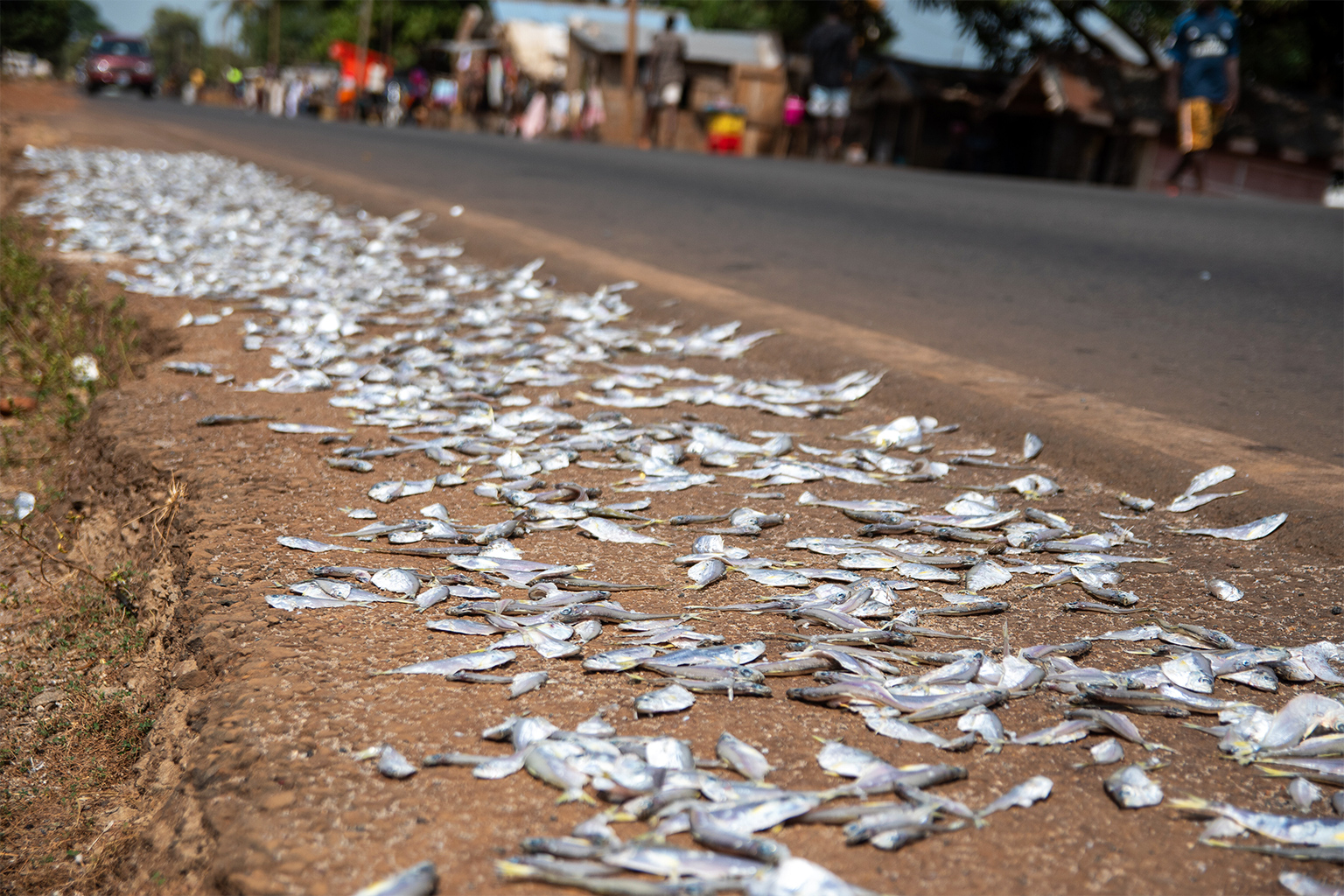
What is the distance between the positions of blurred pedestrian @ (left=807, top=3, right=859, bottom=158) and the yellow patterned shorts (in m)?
6.31

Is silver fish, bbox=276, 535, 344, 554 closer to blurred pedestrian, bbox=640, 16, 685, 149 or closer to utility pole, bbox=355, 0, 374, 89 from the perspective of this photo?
blurred pedestrian, bbox=640, 16, 685, 149

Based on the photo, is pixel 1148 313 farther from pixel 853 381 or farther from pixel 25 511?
pixel 25 511

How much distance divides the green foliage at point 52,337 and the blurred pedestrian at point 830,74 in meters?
12.4

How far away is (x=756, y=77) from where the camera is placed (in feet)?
73.6

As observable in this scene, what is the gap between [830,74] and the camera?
615 inches

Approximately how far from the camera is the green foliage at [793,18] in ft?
101

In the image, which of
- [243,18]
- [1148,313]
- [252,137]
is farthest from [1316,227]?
[243,18]

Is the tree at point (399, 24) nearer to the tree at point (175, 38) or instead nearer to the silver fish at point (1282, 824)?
the tree at point (175, 38)

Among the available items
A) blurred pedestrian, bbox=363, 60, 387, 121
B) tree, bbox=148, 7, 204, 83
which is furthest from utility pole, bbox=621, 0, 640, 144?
tree, bbox=148, 7, 204, 83

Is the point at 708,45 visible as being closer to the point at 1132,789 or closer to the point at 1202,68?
the point at 1202,68

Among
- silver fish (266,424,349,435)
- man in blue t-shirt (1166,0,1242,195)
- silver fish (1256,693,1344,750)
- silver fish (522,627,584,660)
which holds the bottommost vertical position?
silver fish (522,627,584,660)

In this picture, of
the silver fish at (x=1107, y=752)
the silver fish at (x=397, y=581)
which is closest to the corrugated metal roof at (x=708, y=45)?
the silver fish at (x=397, y=581)

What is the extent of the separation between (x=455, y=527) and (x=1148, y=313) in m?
3.26

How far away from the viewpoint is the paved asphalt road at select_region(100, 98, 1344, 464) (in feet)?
10.9
